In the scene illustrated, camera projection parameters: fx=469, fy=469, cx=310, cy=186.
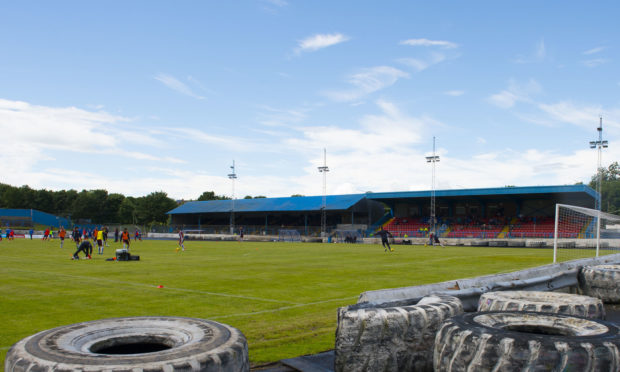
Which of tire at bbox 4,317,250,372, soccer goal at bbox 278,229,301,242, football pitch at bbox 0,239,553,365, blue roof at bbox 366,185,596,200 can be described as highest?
blue roof at bbox 366,185,596,200

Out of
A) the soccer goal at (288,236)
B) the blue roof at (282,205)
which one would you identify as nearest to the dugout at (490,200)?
the blue roof at (282,205)

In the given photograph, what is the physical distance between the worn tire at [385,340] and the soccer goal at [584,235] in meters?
27.1

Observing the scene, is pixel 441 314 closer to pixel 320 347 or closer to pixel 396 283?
pixel 320 347

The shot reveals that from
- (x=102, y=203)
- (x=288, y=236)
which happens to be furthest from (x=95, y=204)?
(x=288, y=236)

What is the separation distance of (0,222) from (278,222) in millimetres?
55981

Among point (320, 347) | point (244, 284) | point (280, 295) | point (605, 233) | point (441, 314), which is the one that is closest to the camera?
point (441, 314)

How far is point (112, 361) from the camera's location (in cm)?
328

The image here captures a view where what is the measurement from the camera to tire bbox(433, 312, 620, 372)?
361 cm

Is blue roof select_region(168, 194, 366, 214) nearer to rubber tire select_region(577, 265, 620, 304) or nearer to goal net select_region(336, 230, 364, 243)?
goal net select_region(336, 230, 364, 243)

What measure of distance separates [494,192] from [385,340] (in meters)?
59.3

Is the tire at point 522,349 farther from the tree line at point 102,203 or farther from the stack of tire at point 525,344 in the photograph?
the tree line at point 102,203

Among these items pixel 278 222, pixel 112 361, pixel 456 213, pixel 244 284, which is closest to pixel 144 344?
pixel 112 361

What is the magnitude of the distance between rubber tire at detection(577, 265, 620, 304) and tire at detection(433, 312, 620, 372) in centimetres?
722

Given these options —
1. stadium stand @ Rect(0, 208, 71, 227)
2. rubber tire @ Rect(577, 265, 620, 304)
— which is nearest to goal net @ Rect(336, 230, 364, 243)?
rubber tire @ Rect(577, 265, 620, 304)
